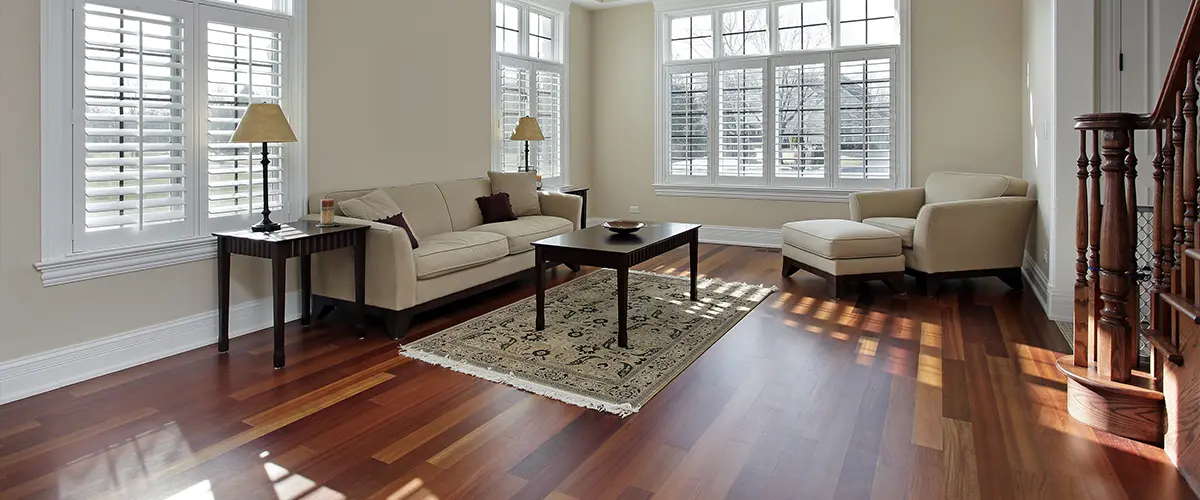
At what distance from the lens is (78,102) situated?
3.31m

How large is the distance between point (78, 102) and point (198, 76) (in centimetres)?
64

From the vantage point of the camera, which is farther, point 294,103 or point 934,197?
point 934,197

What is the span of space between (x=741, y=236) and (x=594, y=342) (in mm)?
4192

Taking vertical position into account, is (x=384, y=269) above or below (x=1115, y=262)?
below

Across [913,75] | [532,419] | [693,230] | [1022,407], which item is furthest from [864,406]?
[913,75]

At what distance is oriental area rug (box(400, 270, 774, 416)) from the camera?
128 inches

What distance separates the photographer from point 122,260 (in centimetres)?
356

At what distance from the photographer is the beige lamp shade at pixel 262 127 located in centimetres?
374

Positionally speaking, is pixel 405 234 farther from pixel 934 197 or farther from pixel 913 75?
pixel 913 75

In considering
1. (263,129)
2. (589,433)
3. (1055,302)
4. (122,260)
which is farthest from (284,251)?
(1055,302)

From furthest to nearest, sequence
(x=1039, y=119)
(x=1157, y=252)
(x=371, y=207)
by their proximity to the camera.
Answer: (x=1039, y=119), (x=371, y=207), (x=1157, y=252)

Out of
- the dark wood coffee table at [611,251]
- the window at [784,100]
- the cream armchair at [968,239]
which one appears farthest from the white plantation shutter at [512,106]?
the cream armchair at [968,239]

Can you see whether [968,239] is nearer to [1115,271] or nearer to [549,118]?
[1115,271]

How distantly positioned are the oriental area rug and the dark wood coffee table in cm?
16
